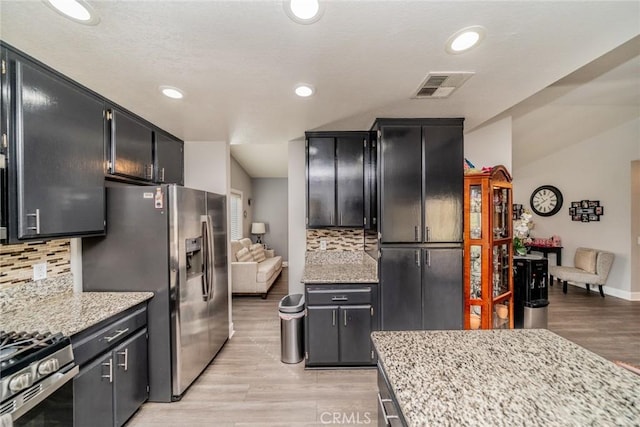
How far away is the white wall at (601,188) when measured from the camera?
171 inches

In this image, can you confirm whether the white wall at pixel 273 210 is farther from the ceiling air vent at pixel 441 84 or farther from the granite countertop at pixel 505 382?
the granite countertop at pixel 505 382

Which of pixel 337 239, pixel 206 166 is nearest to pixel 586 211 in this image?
pixel 337 239

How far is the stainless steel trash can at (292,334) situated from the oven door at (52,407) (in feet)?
5.35

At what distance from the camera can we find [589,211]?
15.9 ft

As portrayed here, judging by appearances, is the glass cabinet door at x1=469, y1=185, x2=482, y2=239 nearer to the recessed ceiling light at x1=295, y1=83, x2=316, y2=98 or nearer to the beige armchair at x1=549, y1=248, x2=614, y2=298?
the recessed ceiling light at x1=295, y1=83, x2=316, y2=98

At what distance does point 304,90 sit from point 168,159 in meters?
1.85

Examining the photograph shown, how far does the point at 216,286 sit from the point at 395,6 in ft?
9.05

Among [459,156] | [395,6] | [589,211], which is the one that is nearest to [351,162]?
[459,156]

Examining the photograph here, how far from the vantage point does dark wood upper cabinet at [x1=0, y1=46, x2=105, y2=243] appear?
1.37 m

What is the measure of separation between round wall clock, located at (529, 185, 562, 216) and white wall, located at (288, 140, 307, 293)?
554 centimetres

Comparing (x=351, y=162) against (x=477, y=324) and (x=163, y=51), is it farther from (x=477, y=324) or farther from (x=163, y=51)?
(x=477, y=324)

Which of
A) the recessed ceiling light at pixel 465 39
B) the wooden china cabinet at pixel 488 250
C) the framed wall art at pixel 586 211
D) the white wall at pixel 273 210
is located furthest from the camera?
the white wall at pixel 273 210

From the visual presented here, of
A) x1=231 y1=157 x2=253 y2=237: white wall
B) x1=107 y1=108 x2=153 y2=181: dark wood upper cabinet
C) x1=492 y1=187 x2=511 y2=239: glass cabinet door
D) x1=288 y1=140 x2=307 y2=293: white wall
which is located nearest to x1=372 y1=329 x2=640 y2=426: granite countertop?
x1=492 y1=187 x2=511 y2=239: glass cabinet door

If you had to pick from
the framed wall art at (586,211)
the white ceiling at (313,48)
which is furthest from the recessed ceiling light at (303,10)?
the framed wall art at (586,211)
